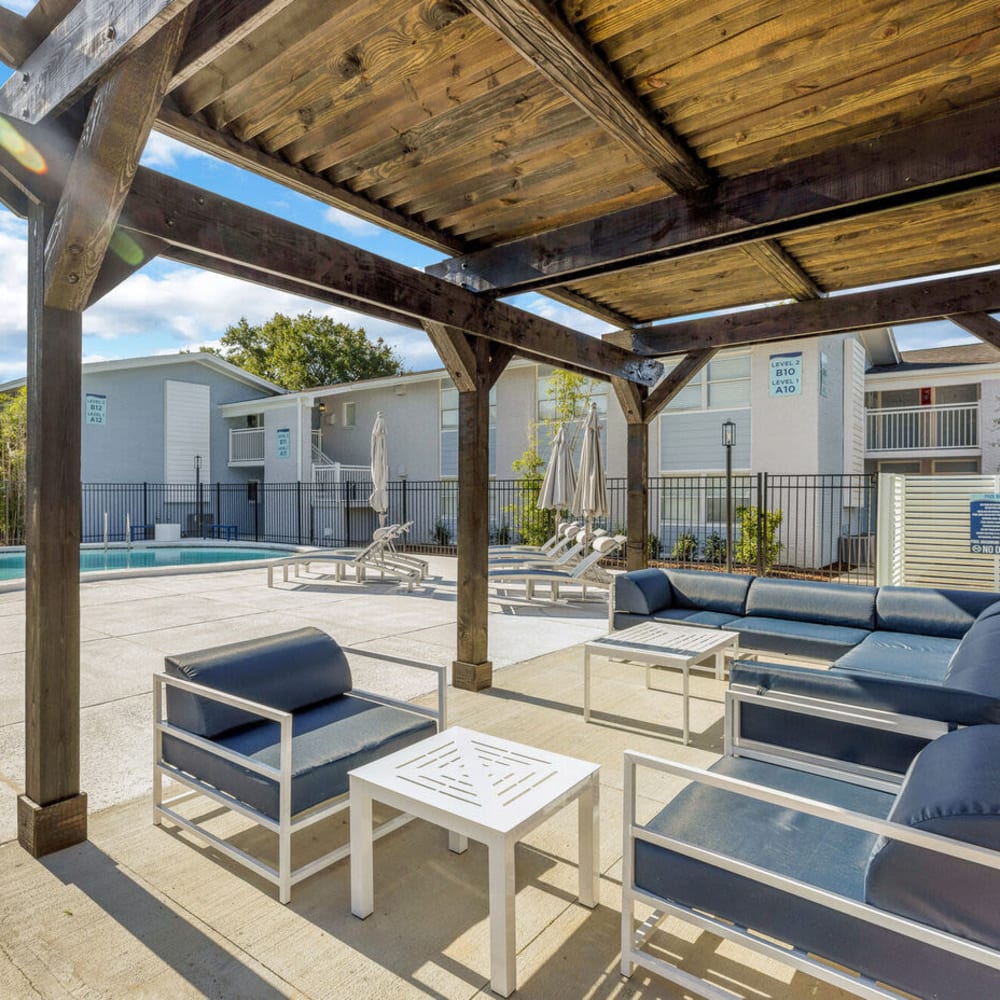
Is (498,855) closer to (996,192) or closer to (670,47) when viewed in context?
(670,47)

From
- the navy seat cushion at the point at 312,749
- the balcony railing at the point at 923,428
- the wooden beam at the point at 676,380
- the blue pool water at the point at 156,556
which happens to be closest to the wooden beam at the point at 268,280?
the navy seat cushion at the point at 312,749

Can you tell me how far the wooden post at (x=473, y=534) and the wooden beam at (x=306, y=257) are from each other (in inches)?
14.6

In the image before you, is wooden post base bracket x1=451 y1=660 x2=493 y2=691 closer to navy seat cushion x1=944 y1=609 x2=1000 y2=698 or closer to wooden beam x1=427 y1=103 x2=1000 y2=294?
wooden beam x1=427 y1=103 x2=1000 y2=294

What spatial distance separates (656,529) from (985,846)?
42.7ft

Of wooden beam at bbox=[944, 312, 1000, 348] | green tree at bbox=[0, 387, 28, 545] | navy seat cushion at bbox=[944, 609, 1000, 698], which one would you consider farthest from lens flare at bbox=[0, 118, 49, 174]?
green tree at bbox=[0, 387, 28, 545]

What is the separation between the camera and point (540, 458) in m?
15.2

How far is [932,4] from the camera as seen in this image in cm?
237

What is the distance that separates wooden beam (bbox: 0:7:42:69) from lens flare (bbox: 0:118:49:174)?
0.85 feet

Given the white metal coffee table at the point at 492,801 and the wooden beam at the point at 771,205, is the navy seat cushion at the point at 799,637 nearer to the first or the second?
the wooden beam at the point at 771,205

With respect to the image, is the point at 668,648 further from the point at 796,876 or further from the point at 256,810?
the point at 256,810

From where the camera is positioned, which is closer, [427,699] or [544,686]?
[427,699]

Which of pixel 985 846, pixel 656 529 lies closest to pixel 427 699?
pixel 985 846

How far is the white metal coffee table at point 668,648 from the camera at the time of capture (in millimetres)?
4156

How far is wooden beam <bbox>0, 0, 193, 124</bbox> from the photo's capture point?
2033 millimetres
